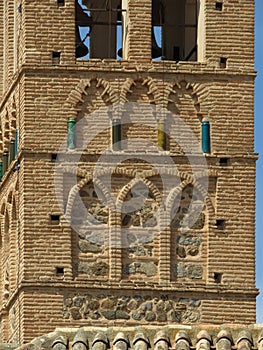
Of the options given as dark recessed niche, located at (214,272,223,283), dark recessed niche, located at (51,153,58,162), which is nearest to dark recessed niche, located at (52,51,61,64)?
dark recessed niche, located at (51,153,58,162)

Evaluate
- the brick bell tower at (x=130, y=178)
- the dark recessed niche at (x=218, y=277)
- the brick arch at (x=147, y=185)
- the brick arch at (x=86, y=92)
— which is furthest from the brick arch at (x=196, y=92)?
the dark recessed niche at (x=218, y=277)

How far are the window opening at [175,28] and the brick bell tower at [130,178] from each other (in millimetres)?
851

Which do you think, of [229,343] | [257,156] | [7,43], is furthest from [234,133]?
[229,343]

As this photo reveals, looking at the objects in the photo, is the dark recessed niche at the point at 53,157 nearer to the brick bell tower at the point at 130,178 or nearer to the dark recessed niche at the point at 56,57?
the brick bell tower at the point at 130,178

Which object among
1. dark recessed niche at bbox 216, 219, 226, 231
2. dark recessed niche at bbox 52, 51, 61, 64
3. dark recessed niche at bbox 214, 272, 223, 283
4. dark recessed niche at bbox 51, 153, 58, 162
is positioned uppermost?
dark recessed niche at bbox 52, 51, 61, 64

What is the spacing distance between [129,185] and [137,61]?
200cm

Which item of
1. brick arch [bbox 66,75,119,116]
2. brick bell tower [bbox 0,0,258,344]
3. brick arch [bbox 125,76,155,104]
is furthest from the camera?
brick arch [bbox 125,76,155,104]

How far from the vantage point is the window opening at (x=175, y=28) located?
50438 millimetres

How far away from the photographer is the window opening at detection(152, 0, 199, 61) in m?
50.4

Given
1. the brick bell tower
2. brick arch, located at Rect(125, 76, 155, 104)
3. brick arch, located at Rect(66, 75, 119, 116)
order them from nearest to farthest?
the brick bell tower
brick arch, located at Rect(66, 75, 119, 116)
brick arch, located at Rect(125, 76, 155, 104)

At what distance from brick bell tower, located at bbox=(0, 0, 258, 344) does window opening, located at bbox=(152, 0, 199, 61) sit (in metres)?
0.85

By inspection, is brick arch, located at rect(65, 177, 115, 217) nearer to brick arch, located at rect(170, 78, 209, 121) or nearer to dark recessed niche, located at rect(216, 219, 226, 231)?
dark recessed niche, located at rect(216, 219, 226, 231)

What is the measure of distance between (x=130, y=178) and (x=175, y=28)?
141 inches

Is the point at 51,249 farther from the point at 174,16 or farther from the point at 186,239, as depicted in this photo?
the point at 174,16
